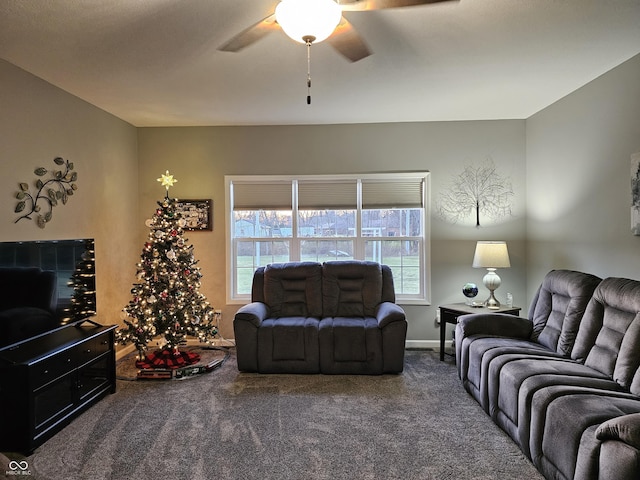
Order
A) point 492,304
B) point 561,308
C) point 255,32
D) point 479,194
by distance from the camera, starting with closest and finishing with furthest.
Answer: point 255,32 < point 561,308 < point 492,304 < point 479,194

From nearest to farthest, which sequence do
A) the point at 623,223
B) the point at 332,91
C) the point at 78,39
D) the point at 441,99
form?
the point at 78,39 → the point at 623,223 → the point at 332,91 → the point at 441,99

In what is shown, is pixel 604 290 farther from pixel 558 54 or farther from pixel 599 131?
pixel 558 54

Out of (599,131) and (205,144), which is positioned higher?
(205,144)

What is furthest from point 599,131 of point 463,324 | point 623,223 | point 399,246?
point 399,246

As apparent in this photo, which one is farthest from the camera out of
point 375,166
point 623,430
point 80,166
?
point 375,166

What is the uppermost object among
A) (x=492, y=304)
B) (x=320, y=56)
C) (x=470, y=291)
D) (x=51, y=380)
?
(x=320, y=56)

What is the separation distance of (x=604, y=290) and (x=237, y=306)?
3.81m

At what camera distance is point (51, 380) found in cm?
273

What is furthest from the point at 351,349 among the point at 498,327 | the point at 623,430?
the point at 623,430

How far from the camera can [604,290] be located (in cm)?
284

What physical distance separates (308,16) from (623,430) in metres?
2.25

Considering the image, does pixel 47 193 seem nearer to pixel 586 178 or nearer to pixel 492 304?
pixel 492 304

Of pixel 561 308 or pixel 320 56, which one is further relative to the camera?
pixel 561 308

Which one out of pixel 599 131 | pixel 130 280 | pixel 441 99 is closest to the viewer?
pixel 599 131
